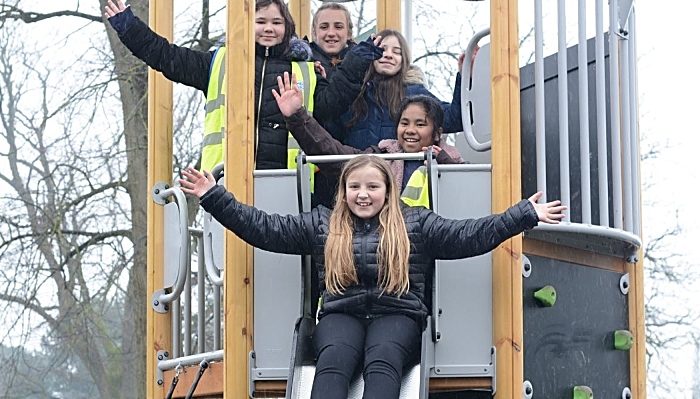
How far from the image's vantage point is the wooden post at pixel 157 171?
927cm

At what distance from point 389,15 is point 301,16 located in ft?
1.91

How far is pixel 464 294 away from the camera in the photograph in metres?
7.27

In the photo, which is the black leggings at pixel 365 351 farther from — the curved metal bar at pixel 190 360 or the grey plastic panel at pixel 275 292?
the curved metal bar at pixel 190 360

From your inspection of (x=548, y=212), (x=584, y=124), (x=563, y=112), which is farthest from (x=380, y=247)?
(x=584, y=124)

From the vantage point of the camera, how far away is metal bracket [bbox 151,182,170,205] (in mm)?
9203

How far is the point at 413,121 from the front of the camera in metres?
8.12

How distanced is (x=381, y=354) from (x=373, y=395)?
0.72ft

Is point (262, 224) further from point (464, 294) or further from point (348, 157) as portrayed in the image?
point (464, 294)

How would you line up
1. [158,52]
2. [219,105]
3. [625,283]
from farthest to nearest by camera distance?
[158,52] → [219,105] → [625,283]

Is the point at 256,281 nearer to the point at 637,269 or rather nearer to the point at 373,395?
the point at 373,395

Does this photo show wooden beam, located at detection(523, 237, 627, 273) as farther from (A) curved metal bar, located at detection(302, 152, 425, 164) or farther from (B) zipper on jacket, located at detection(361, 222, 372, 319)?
(B) zipper on jacket, located at detection(361, 222, 372, 319)

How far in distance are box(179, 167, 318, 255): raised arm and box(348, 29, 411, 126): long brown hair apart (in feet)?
4.86

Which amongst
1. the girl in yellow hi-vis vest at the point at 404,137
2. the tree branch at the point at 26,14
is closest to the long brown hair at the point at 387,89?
the girl in yellow hi-vis vest at the point at 404,137

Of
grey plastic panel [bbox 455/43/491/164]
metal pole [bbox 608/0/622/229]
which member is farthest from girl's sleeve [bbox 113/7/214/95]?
metal pole [bbox 608/0/622/229]
